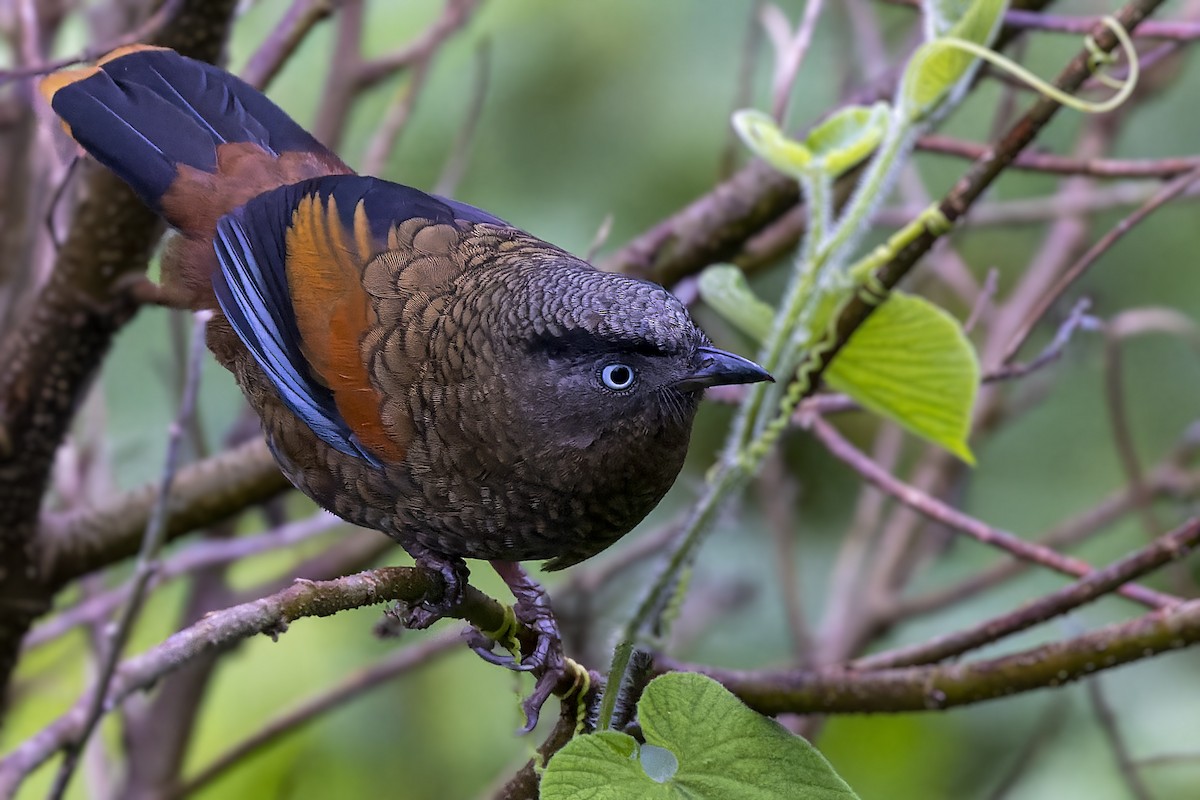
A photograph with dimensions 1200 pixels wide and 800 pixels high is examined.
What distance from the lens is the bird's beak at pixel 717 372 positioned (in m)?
1.46

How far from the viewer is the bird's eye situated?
157 centimetres

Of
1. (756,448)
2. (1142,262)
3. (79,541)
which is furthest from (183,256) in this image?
(1142,262)

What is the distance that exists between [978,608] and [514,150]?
1.83 metres

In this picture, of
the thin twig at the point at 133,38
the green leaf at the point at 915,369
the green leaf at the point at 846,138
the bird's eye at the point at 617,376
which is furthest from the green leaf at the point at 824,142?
the thin twig at the point at 133,38

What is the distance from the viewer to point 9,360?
7.63 feet

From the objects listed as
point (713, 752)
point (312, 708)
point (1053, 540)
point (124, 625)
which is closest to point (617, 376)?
point (713, 752)

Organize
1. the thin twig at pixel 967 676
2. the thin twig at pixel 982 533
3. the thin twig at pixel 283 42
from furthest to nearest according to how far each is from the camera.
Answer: the thin twig at pixel 283 42 → the thin twig at pixel 982 533 → the thin twig at pixel 967 676

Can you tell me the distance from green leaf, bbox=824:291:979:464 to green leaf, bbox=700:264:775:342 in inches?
4.4

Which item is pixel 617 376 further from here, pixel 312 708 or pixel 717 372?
pixel 312 708

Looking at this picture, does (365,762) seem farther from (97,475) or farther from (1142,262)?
(1142,262)

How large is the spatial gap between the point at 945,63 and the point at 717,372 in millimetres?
440

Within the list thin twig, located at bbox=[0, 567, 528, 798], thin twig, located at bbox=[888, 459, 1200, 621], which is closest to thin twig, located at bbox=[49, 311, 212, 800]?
thin twig, located at bbox=[0, 567, 528, 798]

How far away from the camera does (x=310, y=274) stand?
1939 mm

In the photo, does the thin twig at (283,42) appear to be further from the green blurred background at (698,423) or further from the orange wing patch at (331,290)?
the green blurred background at (698,423)
